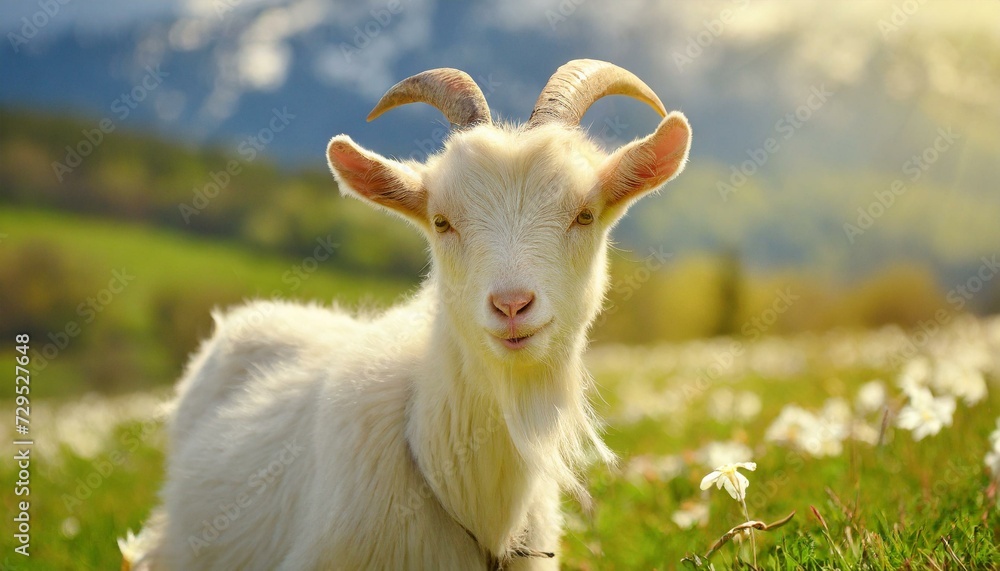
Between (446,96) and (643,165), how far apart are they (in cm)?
111

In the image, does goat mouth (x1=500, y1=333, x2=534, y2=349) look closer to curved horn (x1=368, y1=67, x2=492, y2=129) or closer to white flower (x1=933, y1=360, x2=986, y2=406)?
curved horn (x1=368, y1=67, x2=492, y2=129)

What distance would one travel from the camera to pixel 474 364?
11.1 ft

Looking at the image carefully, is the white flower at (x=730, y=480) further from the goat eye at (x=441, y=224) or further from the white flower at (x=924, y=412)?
the goat eye at (x=441, y=224)

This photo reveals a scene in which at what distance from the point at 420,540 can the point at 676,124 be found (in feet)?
7.13

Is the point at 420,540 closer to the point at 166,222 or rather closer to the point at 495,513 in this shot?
the point at 495,513

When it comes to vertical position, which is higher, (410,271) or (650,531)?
(410,271)

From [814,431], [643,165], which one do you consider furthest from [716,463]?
[643,165]

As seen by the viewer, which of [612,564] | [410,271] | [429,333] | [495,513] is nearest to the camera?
[495,513]

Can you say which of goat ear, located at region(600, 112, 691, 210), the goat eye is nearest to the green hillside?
the goat eye

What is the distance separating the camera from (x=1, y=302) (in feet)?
122

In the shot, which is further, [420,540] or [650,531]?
[650,531]

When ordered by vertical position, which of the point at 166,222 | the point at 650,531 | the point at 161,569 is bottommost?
the point at 161,569

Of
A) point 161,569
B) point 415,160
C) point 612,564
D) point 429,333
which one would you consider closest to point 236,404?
point 161,569

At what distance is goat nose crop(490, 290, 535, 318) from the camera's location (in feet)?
9.61
